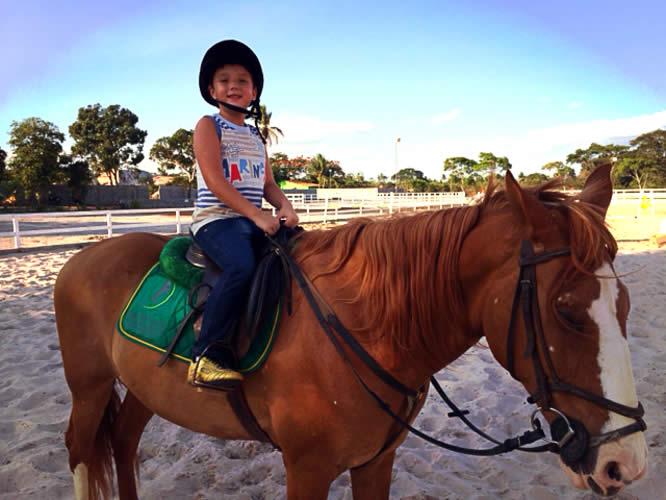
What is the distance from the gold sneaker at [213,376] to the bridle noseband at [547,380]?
3.39 feet

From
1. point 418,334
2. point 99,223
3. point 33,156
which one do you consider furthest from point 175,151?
point 418,334

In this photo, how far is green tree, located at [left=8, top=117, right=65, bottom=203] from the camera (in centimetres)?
3134

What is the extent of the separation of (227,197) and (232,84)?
25.8 inches

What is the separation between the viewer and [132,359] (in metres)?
2.08

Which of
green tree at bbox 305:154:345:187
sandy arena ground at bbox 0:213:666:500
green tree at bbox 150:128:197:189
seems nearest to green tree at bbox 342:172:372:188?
green tree at bbox 305:154:345:187

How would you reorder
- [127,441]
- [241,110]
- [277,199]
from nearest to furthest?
[241,110]
[277,199]
[127,441]

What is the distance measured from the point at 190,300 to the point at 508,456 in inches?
105

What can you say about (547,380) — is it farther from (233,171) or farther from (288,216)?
(233,171)

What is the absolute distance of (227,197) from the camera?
1.89m

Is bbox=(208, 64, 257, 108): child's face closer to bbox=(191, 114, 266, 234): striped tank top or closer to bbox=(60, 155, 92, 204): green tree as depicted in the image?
bbox=(191, 114, 266, 234): striped tank top

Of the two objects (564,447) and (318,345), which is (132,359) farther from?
(564,447)

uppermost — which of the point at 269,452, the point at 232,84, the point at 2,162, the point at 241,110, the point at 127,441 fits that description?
the point at 2,162

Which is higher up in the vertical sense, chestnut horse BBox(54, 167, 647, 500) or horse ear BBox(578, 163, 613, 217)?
horse ear BBox(578, 163, 613, 217)

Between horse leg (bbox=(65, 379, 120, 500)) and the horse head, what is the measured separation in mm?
2208
